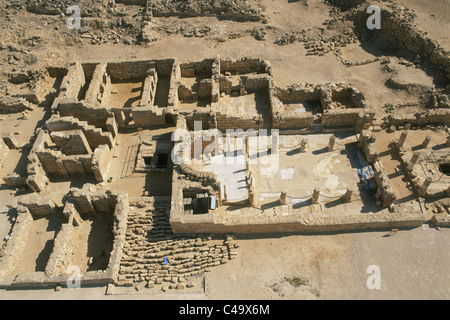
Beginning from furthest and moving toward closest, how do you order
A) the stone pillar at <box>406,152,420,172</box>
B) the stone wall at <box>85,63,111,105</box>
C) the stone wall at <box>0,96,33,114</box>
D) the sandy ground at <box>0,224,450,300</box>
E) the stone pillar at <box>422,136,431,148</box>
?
1. the stone wall at <box>0,96,33,114</box>
2. the stone wall at <box>85,63,111,105</box>
3. the stone pillar at <box>422,136,431,148</box>
4. the stone pillar at <box>406,152,420,172</box>
5. the sandy ground at <box>0,224,450,300</box>

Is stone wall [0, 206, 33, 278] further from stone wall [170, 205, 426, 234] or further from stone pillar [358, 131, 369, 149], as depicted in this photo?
stone pillar [358, 131, 369, 149]

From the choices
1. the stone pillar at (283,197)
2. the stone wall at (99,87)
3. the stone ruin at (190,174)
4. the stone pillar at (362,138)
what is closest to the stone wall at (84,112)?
the stone ruin at (190,174)

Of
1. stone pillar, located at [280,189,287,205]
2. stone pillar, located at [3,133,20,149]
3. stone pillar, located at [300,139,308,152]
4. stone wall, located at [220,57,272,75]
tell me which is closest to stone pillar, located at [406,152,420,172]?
stone pillar, located at [300,139,308,152]

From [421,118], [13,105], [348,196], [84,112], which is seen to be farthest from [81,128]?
[421,118]

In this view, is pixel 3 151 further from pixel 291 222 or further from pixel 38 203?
pixel 291 222

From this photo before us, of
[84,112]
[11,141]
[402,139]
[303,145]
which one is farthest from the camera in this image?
[84,112]

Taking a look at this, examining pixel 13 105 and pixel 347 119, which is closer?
pixel 347 119

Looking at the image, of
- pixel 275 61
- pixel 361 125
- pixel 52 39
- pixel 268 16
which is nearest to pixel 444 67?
pixel 361 125

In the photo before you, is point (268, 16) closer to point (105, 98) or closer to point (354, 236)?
point (105, 98)
